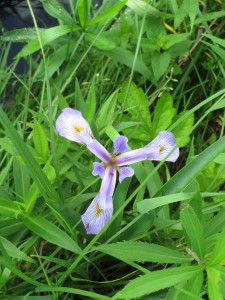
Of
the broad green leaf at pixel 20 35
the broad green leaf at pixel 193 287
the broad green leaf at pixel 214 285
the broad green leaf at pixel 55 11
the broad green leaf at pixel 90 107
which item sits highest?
the broad green leaf at pixel 55 11

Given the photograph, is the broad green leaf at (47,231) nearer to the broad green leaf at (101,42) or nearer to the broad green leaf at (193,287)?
the broad green leaf at (193,287)

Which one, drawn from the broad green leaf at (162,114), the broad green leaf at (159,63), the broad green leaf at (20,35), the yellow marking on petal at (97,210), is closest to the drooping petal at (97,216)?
the yellow marking on petal at (97,210)

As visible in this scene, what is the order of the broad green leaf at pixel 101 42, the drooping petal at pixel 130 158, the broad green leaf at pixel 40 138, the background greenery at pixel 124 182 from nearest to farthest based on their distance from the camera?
the background greenery at pixel 124 182, the drooping petal at pixel 130 158, the broad green leaf at pixel 40 138, the broad green leaf at pixel 101 42

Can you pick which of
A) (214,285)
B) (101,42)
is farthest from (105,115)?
(214,285)

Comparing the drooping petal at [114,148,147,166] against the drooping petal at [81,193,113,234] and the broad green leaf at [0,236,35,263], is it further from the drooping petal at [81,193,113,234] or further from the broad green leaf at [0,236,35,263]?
the broad green leaf at [0,236,35,263]

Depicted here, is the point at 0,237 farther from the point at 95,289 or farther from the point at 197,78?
the point at 197,78

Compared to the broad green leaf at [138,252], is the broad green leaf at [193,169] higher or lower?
higher

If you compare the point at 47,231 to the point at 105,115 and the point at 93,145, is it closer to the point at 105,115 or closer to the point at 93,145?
the point at 93,145
